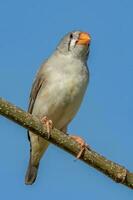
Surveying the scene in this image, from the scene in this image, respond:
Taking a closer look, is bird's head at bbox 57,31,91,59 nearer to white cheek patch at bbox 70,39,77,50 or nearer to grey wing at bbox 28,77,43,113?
white cheek patch at bbox 70,39,77,50

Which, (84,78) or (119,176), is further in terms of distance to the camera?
(84,78)

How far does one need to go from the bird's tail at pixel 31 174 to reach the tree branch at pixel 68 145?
3.45 meters

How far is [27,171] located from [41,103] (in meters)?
0.90

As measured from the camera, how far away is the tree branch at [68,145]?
236 centimetres

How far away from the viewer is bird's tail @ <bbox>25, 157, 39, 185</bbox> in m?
5.97

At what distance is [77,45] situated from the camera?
6.39 meters

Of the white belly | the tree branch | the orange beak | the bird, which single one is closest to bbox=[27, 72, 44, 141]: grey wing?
the bird

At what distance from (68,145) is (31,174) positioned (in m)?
3.62

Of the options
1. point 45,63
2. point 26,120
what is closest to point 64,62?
point 45,63

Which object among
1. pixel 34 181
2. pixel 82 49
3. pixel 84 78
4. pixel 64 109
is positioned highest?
pixel 82 49

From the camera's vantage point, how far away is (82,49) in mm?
6293

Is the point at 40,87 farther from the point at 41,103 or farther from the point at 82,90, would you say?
the point at 82,90

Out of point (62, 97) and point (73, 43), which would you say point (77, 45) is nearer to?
point (73, 43)

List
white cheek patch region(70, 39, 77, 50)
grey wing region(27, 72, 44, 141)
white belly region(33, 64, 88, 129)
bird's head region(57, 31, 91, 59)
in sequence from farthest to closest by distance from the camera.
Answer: white cheek patch region(70, 39, 77, 50) → bird's head region(57, 31, 91, 59) → grey wing region(27, 72, 44, 141) → white belly region(33, 64, 88, 129)
